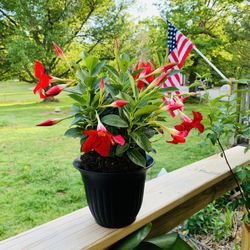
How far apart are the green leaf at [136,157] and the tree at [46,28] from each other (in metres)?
3.79

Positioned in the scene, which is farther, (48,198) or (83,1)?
(83,1)

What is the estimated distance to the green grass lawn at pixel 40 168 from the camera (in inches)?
54.6

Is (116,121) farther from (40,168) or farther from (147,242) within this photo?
(40,168)

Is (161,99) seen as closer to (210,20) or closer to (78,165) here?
(78,165)

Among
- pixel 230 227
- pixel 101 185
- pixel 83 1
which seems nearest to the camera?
pixel 101 185

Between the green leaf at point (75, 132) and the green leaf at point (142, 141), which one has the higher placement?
the green leaf at point (75, 132)

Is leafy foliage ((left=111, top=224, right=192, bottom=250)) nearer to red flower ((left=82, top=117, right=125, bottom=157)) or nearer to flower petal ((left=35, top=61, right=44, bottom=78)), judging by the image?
red flower ((left=82, top=117, right=125, bottom=157))

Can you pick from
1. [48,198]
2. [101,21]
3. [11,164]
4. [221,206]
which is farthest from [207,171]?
[101,21]

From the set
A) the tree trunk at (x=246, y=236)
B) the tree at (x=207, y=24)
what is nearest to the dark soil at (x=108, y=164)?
the tree trunk at (x=246, y=236)

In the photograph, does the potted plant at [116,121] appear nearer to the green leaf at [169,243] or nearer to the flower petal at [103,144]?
the flower petal at [103,144]

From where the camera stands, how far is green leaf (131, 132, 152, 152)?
1.67 feet

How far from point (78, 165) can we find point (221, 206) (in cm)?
116

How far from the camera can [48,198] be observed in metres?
1.56

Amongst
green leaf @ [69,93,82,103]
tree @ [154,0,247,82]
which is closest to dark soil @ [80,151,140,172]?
green leaf @ [69,93,82,103]
